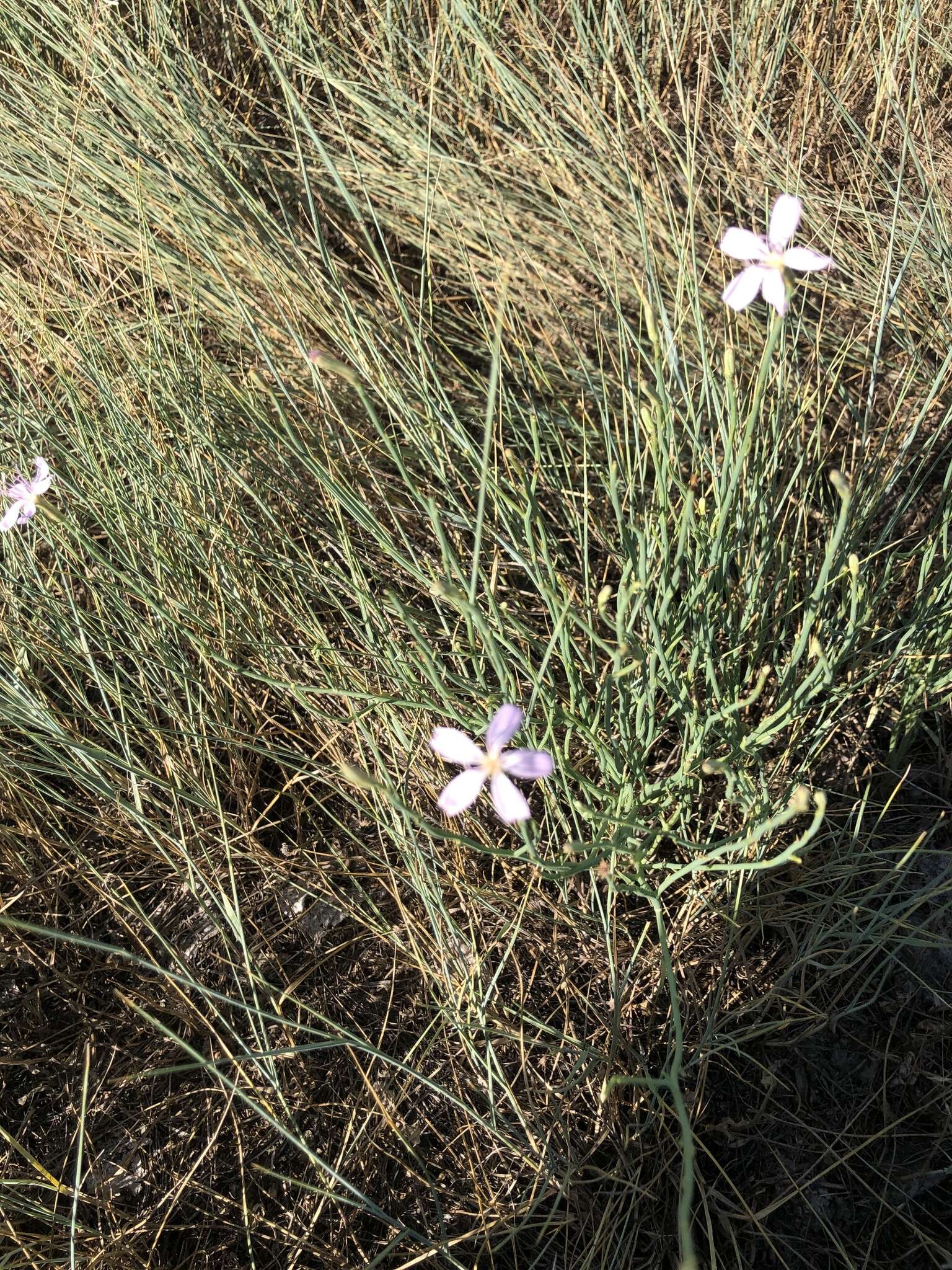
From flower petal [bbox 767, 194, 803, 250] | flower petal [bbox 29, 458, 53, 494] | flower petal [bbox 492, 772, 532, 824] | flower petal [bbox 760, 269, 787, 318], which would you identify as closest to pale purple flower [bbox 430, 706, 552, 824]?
flower petal [bbox 492, 772, 532, 824]

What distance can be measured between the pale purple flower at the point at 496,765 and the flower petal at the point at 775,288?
0.54m

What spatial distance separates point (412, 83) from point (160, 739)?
6.58ft

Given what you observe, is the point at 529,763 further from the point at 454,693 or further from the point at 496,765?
the point at 454,693

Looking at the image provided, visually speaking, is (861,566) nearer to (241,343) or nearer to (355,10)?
(241,343)

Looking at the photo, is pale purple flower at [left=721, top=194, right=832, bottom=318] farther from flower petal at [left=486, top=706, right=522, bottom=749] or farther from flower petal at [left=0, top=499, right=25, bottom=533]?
flower petal at [left=0, top=499, right=25, bottom=533]

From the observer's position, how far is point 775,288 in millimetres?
999

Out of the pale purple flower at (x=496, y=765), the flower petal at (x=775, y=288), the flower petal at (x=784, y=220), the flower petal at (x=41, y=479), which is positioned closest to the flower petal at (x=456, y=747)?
the pale purple flower at (x=496, y=765)

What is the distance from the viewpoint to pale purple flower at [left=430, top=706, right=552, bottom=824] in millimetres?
935

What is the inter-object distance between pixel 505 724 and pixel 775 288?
0.59m

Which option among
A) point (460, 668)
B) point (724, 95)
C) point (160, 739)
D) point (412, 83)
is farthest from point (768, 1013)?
point (412, 83)

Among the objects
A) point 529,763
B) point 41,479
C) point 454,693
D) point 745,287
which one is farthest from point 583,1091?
point 41,479

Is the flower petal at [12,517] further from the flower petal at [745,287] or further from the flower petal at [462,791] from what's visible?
the flower petal at [745,287]

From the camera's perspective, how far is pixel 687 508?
1122 millimetres

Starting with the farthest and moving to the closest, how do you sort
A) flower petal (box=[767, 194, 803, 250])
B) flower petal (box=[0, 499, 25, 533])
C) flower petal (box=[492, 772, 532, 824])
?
flower petal (box=[0, 499, 25, 533]) → flower petal (box=[767, 194, 803, 250]) → flower petal (box=[492, 772, 532, 824])
